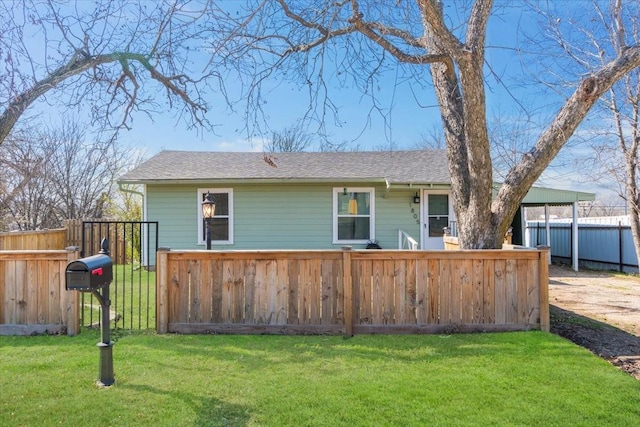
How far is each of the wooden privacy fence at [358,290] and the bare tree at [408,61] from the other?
2.12ft

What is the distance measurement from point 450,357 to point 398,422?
4.77 feet

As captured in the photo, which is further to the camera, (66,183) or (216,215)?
(66,183)

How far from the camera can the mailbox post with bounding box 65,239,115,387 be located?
3.26 m

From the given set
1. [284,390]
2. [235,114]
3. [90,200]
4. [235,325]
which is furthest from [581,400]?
[90,200]

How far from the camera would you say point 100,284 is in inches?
133

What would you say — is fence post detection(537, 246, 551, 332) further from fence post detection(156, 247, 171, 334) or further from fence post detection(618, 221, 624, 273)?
fence post detection(618, 221, 624, 273)

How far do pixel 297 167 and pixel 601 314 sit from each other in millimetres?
7595

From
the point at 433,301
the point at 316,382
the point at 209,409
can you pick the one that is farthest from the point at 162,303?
the point at 433,301

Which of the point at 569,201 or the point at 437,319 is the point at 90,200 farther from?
the point at 569,201

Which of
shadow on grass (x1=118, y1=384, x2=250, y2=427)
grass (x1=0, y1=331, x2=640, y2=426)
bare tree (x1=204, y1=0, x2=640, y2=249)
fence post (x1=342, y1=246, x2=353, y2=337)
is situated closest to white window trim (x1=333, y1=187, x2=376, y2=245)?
bare tree (x1=204, y1=0, x2=640, y2=249)

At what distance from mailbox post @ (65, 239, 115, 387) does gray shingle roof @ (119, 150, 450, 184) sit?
6.54 m

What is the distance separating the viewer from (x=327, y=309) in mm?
4816

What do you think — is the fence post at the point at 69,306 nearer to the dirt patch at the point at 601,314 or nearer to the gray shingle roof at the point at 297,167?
the gray shingle roof at the point at 297,167

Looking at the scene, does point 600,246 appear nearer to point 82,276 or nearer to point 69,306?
point 69,306
